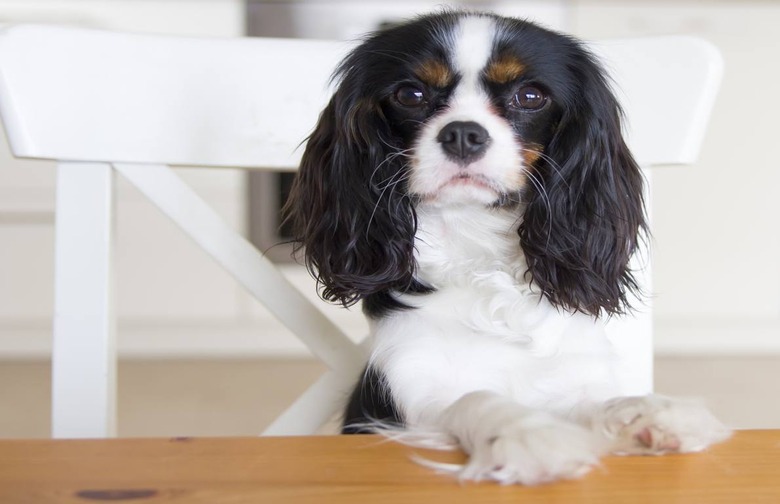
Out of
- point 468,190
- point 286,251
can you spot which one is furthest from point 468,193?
point 286,251

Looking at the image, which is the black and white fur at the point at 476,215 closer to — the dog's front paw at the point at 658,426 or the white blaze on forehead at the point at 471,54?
the white blaze on forehead at the point at 471,54

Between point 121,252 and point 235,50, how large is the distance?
1.83m

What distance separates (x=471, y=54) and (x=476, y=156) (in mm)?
115

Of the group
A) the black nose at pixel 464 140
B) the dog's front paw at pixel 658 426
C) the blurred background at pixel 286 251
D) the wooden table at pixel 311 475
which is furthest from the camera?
the blurred background at pixel 286 251

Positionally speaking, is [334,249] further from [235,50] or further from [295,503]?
[295,503]

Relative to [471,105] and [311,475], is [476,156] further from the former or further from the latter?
[311,475]

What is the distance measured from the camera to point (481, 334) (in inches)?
35.5

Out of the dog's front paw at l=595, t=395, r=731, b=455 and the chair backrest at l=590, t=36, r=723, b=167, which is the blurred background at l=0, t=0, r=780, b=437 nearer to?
the chair backrest at l=590, t=36, r=723, b=167

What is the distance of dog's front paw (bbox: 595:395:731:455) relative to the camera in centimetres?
62

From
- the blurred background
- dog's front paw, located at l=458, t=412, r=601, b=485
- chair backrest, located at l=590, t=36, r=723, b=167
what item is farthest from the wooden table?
the blurred background

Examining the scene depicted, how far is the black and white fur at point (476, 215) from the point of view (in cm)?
87

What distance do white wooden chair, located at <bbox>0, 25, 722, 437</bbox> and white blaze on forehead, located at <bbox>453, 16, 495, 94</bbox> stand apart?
19cm

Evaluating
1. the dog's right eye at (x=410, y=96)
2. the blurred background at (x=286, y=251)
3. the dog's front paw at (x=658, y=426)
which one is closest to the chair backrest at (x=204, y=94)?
the dog's right eye at (x=410, y=96)

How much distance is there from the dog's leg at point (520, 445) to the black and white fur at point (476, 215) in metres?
0.17
